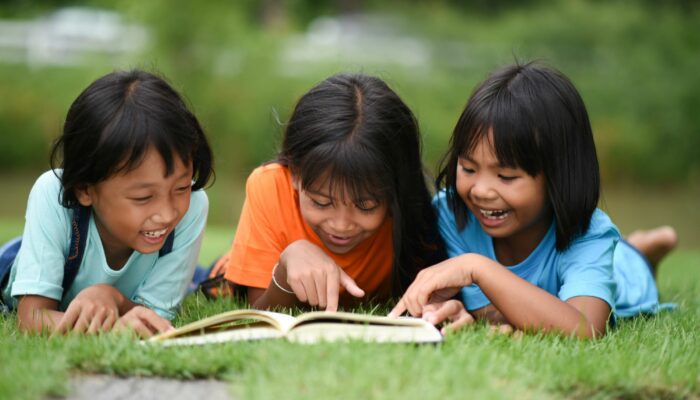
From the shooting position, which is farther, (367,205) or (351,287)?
(367,205)

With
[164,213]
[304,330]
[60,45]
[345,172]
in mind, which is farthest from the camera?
[60,45]

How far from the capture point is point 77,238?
3328 millimetres

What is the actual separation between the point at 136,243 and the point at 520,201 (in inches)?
55.1

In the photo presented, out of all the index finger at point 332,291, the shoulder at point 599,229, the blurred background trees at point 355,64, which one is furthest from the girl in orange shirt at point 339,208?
the blurred background trees at point 355,64

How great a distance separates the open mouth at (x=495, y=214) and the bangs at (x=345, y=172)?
1.30 feet

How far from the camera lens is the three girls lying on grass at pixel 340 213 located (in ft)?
10.2

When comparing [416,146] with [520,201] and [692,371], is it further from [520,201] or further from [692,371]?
[692,371]

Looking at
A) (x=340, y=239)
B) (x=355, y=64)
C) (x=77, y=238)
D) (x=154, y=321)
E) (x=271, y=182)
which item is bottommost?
(x=154, y=321)

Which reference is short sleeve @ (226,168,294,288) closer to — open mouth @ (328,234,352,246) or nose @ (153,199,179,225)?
open mouth @ (328,234,352,246)

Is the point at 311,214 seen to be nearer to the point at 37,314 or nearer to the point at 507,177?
the point at 507,177

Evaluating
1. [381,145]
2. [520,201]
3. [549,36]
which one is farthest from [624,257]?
[549,36]

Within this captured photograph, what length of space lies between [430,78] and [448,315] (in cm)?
1310

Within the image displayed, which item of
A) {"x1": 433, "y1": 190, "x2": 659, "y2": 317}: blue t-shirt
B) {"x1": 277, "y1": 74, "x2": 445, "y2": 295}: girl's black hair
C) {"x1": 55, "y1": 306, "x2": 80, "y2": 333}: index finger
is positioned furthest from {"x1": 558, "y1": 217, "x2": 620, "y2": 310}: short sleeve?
{"x1": 55, "y1": 306, "x2": 80, "y2": 333}: index finger

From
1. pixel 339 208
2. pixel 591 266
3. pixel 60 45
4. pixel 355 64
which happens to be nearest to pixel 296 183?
pixel 339 208
